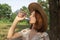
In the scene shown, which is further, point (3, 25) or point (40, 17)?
point (3, 25)

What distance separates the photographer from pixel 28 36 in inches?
76.5

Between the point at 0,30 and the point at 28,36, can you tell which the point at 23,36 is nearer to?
the point at 28,36

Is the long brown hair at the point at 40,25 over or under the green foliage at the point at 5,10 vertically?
over

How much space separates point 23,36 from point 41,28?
0.45 feet

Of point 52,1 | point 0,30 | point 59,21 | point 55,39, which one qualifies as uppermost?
point 52,1

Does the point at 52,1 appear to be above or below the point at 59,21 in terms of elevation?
above

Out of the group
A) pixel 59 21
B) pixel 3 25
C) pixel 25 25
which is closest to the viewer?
pixel 59 21

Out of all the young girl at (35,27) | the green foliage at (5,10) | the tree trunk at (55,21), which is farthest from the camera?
the green foliage at (5,10)

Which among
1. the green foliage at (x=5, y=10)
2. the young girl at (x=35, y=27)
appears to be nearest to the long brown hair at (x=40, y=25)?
the young girl at (x=35, y=27)

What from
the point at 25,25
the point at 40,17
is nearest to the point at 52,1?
the point at 40,17

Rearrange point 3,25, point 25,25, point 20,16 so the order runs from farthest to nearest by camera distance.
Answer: point 3,25 → point 25,25 → point 20,16

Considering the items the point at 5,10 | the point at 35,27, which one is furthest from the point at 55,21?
the point at 5,10

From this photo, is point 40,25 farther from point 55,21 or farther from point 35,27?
point 55,21

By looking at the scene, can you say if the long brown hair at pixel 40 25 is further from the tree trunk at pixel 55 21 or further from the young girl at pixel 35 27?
the tree trunk at pixel 55 21
